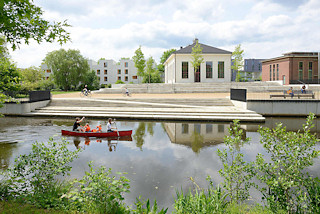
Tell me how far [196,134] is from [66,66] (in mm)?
52911

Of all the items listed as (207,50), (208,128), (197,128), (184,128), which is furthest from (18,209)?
(207,50)

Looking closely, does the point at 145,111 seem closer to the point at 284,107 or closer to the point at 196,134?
the point at 196,134

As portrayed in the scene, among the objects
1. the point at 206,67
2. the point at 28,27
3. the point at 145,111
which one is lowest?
the point at 145,111

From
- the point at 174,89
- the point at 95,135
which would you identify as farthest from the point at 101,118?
the point at 174,89

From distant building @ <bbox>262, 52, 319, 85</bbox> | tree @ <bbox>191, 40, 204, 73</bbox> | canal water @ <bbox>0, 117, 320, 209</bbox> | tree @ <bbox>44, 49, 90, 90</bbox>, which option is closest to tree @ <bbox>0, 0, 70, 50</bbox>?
canal water @ <bbox>0, 117, 320, 209</bbox>

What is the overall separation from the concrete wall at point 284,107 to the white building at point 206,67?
2433 centimetres

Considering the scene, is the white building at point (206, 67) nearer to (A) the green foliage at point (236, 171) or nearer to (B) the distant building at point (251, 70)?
(A) the green foliage at point (236, 171)

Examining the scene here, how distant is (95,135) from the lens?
13172 millimetres

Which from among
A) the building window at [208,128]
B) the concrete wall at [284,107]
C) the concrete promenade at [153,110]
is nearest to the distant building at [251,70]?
the concrete promenade at [153,110]

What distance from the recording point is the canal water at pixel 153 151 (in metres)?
7.48

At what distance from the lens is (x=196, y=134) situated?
47.5 ft

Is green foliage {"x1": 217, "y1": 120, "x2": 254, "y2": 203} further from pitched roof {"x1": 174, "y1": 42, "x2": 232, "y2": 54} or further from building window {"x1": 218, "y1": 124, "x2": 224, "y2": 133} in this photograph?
pitched roof {"x1": 174, "y1": 42, "x2": 232, "y2": 54}

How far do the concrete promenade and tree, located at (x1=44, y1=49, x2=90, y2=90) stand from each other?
36.9 metres

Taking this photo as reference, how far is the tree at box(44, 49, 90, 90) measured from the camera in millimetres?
59969
